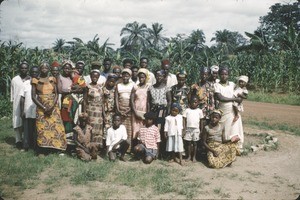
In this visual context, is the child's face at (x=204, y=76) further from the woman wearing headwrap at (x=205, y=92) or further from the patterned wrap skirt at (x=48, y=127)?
the patterned wrap skirt at (x=48, y=127)

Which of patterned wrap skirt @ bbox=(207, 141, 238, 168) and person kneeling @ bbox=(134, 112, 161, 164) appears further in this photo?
person kneeling @ bbox=(134, 112, 161, 164)

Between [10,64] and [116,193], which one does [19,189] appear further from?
[10,64]

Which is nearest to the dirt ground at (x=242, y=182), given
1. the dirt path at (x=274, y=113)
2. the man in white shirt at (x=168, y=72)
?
the man in white shirt at (x=168, y=72)

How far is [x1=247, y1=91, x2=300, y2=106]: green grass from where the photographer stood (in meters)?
16.2

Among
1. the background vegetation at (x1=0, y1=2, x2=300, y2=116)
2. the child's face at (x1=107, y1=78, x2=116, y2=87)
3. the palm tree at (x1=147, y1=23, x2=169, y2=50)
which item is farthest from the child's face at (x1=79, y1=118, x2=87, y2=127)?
the palm tree at (x1=147, y1=23, x2=169, y2=50)

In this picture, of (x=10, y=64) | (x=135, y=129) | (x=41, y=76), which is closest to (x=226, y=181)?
(x=135, y=129)

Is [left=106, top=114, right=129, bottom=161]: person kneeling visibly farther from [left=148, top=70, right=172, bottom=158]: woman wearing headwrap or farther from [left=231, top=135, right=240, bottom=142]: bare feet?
[left=231, top=135, right=240, bottom=142]: bare feet

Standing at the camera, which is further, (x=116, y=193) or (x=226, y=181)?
(x=226, y=181)

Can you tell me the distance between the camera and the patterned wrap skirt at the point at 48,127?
6.02 meters

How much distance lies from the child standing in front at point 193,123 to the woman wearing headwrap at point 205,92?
12cm

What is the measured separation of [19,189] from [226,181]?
3212 mm

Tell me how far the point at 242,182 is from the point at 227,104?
5.83 feet

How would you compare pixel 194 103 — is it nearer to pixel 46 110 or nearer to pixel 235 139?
pixel 235 139

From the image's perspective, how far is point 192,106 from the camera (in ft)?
19.8
